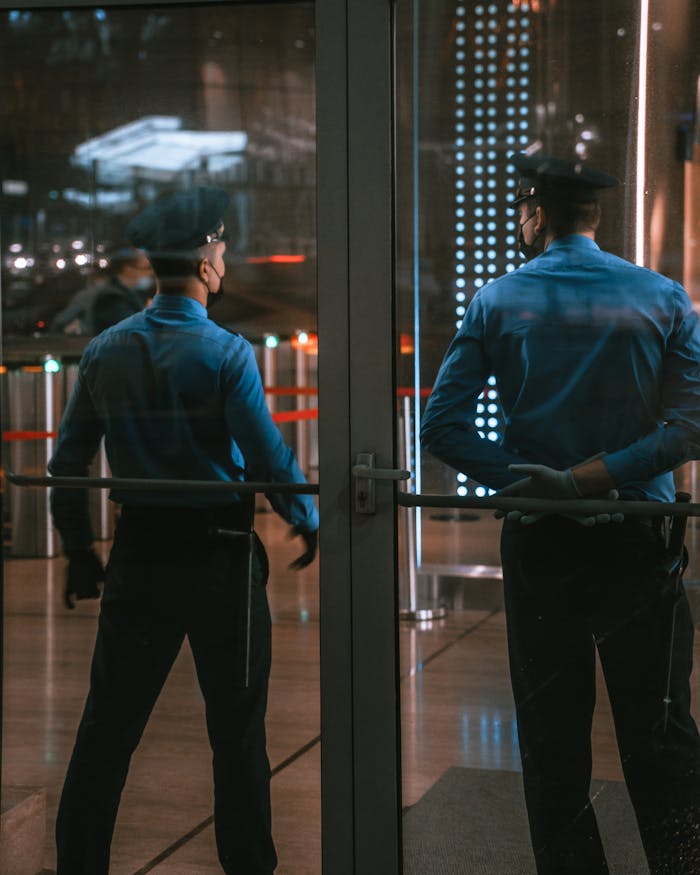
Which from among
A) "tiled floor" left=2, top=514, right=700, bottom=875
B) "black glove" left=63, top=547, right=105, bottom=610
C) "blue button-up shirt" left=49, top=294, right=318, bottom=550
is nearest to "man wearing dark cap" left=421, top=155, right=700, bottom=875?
"tiled floor" left=2, top=514, right=700, bottom=875

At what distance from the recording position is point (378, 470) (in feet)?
9.57

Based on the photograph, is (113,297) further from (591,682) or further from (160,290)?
(591,682)

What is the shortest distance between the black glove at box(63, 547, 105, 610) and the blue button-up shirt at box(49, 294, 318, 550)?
0.61 feet

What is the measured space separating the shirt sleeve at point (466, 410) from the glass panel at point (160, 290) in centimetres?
32

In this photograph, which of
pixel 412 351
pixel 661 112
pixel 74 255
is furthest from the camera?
pixel 74 255

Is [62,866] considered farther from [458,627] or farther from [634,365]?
[634,365]

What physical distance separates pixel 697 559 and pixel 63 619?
1.58 metres

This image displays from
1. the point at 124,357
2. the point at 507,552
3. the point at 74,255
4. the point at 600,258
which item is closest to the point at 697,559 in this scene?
the point at 507,552

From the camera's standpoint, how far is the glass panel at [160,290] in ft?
10.00

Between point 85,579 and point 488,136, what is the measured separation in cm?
148

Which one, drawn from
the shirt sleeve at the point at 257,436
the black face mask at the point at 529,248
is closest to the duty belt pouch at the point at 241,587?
the shirt sleeve at the point at 257,436

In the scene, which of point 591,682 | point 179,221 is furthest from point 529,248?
point 591,682

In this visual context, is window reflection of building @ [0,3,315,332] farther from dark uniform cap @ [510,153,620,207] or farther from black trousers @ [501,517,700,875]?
black trousers @ [501,517,700,875]

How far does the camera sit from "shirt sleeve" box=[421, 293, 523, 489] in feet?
9.48
